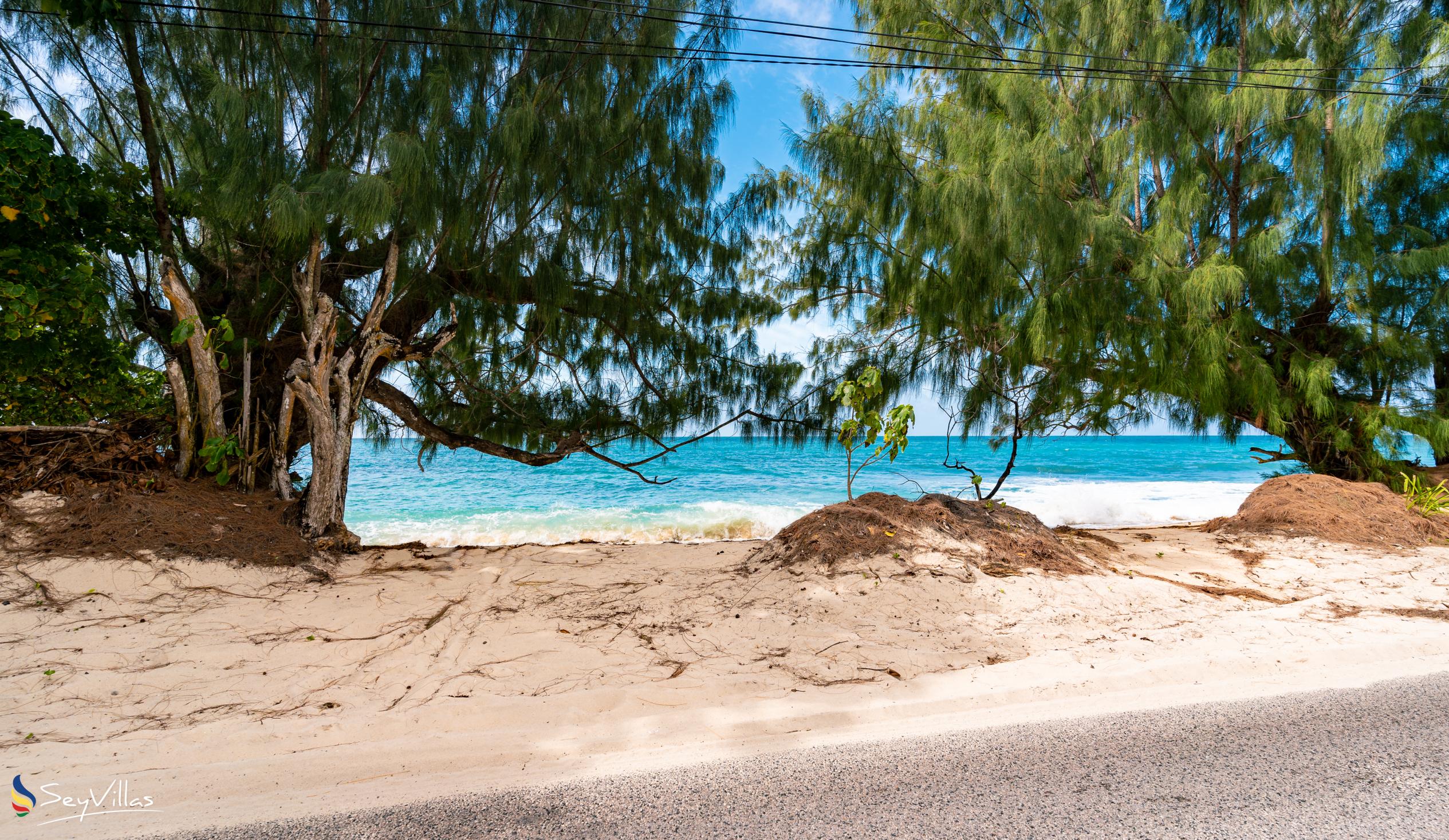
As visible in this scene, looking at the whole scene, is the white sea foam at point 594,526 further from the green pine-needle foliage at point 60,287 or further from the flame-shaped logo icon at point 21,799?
the flame-shaped logo icon at point 21,799

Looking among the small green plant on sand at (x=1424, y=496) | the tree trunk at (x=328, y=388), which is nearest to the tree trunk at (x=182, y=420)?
the tree trunk at (x=328, y=388)

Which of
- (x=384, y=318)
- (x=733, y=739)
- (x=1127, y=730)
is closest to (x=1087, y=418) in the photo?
(x=1127, y=730)

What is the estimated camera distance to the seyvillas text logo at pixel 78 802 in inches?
60.2

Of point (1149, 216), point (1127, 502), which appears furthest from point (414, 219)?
point (1127, 502)

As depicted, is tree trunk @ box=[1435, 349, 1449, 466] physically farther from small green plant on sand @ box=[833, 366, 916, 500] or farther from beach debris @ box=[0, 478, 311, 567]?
beach debris @ box=[0, 478, 311, 567]

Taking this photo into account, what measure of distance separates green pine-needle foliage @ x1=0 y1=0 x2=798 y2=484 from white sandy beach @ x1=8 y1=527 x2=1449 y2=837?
5.59 feet

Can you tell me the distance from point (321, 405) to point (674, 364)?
239 cm

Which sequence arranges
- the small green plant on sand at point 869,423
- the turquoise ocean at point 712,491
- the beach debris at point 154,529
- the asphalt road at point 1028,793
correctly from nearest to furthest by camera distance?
the asphalt road at point 1028,793, the beach debris at point 154,529, the small green plant on sand at point 869,423, the turquoise ocean at point 712,491

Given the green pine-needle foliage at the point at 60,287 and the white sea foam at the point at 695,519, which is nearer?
the green pine-needle foliage at the point at 60,287

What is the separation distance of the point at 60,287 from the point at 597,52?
3.18 metres

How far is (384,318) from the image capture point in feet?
16.2

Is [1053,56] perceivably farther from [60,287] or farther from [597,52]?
[60,287]

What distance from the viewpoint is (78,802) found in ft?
5.18

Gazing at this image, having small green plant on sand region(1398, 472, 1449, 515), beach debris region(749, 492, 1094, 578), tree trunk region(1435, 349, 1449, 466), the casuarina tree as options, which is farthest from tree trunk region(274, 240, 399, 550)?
tree trunk region(1435, 349, 1449, 466)
